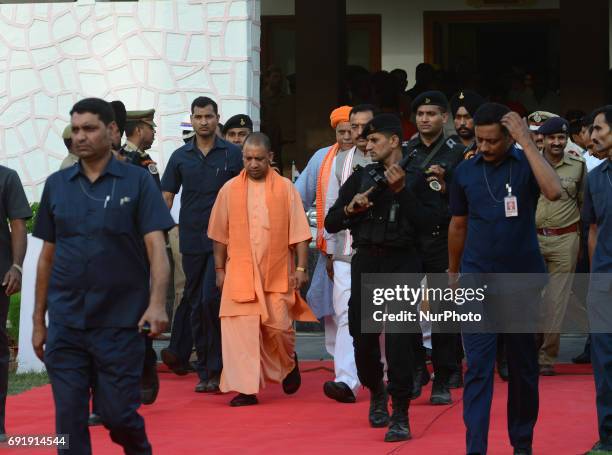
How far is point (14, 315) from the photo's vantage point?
12492mm

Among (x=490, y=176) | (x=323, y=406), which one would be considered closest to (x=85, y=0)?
(x=323, y=406)

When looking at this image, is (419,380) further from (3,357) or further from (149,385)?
(3,357)

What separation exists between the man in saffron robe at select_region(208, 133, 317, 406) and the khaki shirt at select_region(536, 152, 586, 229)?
217cm

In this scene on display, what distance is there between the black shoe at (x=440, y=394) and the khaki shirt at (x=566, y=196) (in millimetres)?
2130

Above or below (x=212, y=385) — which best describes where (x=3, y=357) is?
above

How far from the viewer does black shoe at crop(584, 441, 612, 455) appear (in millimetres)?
8028

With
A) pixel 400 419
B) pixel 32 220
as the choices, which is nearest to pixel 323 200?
pixel 400 419

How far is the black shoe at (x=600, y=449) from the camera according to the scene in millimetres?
8028

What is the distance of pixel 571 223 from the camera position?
1150 centimetres

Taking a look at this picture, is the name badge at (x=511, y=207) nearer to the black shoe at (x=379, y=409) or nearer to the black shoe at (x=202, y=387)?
the black shoe at (x=379, y=409)

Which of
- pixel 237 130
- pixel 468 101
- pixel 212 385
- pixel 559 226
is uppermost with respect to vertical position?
pixel 468 101

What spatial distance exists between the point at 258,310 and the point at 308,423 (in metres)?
1.29

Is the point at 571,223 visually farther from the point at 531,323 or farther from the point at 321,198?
the point at 531,323

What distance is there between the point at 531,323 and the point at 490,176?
82 centimetres
